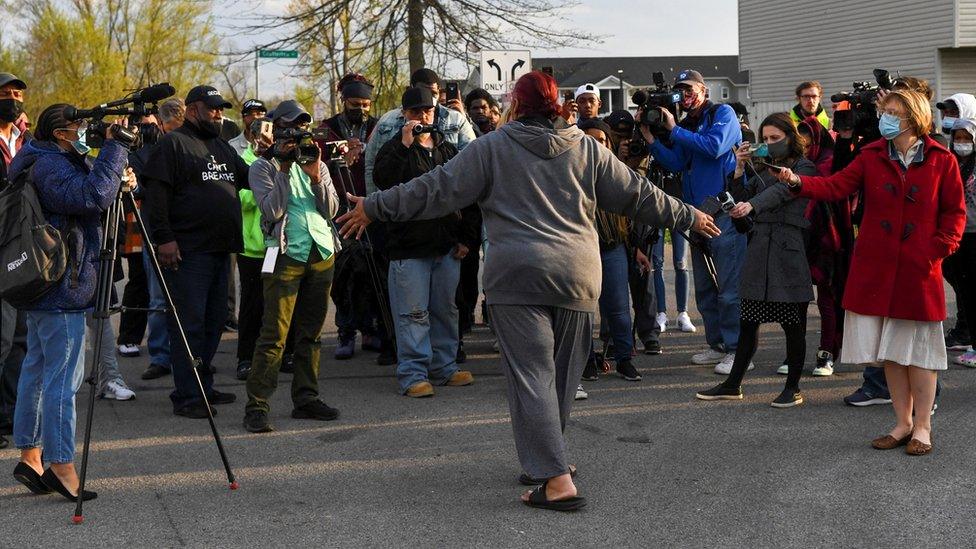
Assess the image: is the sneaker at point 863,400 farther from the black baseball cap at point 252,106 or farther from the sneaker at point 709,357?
the black baseball cap at point 252,106

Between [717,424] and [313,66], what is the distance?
1550 cm

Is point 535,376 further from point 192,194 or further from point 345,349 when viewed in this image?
point 345,349

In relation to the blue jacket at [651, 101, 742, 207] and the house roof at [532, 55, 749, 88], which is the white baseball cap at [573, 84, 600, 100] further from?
the house roof at [532, 55, 749, 88]

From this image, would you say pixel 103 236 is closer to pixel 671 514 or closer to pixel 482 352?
pixel 671 514

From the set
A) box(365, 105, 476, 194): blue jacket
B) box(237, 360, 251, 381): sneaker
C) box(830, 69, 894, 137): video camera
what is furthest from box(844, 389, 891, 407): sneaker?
box(237, 360, 251, 381): sneaker

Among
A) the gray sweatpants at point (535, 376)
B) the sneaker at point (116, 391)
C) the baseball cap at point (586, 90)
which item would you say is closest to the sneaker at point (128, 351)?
the sneaker at point (116, 391)

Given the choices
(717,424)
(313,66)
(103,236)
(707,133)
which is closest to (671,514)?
(717,424)

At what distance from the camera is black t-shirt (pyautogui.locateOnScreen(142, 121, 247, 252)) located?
730 centimetres

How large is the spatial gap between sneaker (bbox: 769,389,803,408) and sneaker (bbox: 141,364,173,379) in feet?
15.0

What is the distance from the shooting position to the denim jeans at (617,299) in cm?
815

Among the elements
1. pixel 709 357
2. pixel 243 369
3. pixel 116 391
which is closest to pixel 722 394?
pixel 709 357

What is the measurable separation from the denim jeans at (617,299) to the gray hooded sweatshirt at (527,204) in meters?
2.69

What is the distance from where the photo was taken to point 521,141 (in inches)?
210

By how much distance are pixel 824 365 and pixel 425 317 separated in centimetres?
295
